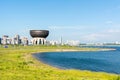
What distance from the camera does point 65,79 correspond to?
151 ft

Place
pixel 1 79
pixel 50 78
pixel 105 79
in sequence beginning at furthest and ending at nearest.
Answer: pixel 105 79
pixel 50 78
pixel 1 79

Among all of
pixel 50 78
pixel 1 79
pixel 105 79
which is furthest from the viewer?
pixel 105 79

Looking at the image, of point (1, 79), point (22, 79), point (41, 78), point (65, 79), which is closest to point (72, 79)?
point (65, 79)

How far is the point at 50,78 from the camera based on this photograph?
154 feet

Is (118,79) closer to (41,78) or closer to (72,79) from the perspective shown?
(72,79)

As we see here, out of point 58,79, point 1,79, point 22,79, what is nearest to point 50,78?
point 58,79

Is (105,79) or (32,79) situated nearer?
(32,79)

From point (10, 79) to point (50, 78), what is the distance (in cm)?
681

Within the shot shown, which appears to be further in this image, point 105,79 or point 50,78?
point 105,79

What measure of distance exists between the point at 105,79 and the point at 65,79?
8.20m

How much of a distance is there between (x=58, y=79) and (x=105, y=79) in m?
9.15

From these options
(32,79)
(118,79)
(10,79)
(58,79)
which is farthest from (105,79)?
(10,79)

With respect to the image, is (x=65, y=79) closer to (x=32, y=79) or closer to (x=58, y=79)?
(x=58, y=79)

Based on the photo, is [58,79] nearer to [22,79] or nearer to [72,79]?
[72,79]
